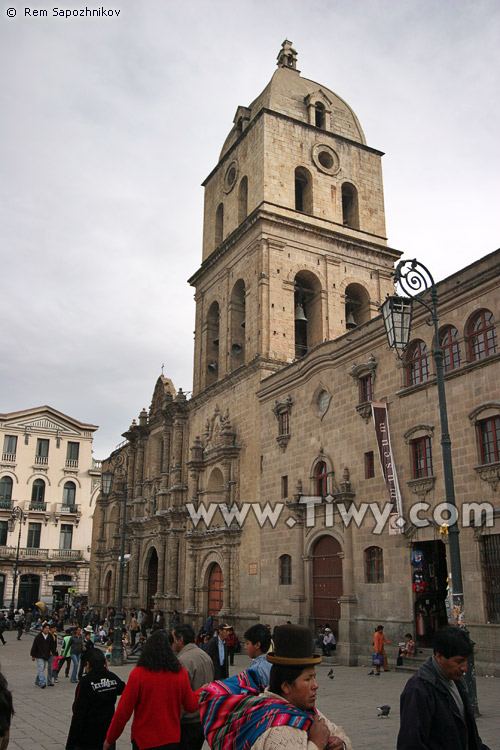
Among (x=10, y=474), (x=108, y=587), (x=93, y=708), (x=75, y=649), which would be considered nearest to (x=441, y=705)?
(x=93, y=708)

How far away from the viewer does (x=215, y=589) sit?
31.2 meters

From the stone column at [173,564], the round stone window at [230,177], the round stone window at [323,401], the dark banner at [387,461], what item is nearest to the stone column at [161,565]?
the stone column at [173,564]

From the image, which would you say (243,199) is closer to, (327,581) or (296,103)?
(296,103)

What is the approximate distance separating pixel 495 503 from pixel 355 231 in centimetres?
2032

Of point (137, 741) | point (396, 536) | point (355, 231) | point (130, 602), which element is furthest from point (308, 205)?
point (137, 741)

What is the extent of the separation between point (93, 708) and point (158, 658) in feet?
4.01

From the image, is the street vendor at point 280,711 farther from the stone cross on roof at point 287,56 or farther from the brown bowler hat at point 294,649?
the stone cross on roof at point 287,56

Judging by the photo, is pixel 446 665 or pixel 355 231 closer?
pixel 446 665

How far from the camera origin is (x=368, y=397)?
75.2ft

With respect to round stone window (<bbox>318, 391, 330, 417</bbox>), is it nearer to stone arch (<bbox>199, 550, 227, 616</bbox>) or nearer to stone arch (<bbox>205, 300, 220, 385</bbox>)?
stone arch (<bbox>199, 550, 227, 616</bbox>)

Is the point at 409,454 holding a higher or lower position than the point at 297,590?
higher

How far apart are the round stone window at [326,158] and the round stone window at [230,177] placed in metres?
4.63

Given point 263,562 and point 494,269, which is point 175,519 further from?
point 494,269

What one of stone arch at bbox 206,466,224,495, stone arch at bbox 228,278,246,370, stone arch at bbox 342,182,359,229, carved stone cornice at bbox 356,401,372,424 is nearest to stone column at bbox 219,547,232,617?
stone arch at bbox 206,466,224,495
